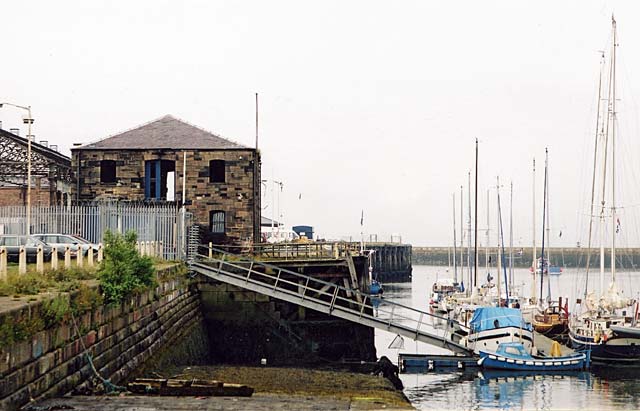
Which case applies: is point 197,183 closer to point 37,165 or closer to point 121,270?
point 37,165

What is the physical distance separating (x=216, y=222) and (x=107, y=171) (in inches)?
270

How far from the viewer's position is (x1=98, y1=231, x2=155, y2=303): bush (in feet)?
70.3

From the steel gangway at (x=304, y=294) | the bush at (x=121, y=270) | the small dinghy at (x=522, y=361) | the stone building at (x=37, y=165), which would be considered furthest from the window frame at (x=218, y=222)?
the bush at (x=121, y=270)

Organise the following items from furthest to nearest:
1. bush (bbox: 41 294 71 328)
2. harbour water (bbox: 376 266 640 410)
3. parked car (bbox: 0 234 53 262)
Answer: harbour water (bbox: 376 266 640 410) → parked car (bbox: 0 234 53 262) → bush (bbox: 41 294 71 328)

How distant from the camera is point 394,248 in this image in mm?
162625

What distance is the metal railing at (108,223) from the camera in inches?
1548

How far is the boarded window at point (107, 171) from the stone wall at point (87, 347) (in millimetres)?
19729

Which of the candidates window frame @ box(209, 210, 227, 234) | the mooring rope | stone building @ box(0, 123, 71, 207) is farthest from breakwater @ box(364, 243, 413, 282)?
the mooring rope

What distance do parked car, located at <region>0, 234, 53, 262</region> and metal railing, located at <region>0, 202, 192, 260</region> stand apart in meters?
4.02

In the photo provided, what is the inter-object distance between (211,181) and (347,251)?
9474mm

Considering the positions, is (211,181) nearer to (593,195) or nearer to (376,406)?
(593,195)

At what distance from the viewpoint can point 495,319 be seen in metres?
42.0

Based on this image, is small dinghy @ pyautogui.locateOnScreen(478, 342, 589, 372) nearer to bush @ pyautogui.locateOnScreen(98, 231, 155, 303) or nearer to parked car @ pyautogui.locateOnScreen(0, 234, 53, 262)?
parked car @ pyautogui.locateOnScreen(0, 234, 53, 262)

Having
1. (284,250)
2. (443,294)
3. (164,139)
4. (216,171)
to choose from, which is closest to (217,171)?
(216,171)
